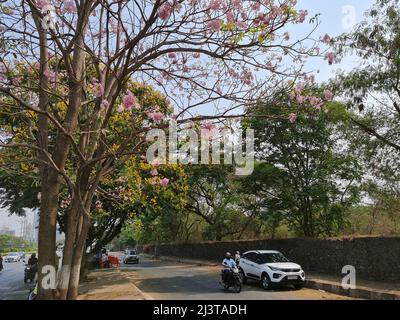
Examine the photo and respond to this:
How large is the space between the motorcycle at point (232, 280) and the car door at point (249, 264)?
1937mm

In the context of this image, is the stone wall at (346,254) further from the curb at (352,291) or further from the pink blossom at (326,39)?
the pink blossom at (326,39)

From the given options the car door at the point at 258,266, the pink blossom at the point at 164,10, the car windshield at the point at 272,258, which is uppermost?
the pink blossom at the point at 164,10

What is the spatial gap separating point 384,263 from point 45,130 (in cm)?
1300

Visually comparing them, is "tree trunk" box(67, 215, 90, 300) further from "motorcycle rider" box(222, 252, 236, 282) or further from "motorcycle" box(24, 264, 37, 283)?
"motorcycle" box(24, 264, 37, 283)

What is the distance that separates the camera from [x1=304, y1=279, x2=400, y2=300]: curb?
1310cm

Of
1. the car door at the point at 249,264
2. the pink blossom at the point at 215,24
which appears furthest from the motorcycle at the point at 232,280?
the pink blossom at the point at 215,24

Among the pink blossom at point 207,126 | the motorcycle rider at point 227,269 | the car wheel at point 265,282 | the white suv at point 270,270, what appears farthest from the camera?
the car wheel at point 265,282

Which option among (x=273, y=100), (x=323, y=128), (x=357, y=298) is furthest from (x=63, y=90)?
(x=323, y=128)

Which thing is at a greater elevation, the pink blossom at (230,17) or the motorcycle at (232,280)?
the pink blossom at (230,17)

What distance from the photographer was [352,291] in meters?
14.4

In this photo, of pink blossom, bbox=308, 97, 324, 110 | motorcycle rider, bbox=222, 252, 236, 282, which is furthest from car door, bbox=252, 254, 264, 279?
pink blossom, bbox=308, 97, 324, 110

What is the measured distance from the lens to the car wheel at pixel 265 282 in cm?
1693

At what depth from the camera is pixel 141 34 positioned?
23.8ft

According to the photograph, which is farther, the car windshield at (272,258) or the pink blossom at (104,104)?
the car windshield at (272,258)
